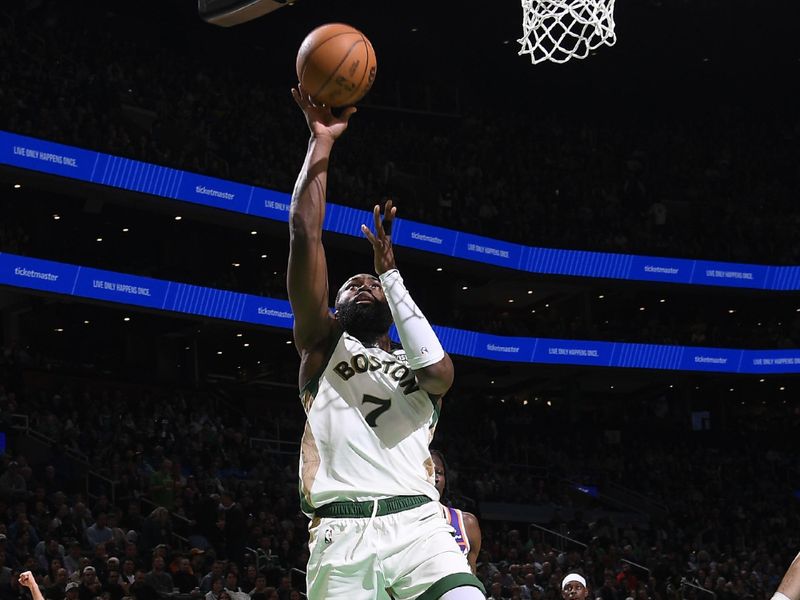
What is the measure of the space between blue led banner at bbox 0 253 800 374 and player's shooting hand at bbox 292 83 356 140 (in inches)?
Result: 666

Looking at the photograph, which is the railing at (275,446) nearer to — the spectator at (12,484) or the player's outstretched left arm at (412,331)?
the spectator at (12,484)

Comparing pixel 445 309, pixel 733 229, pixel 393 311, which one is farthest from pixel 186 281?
pixel 393 311

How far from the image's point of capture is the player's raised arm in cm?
383

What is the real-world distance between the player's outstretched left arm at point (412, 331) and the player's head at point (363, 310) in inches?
6.8

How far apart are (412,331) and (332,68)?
97 cm

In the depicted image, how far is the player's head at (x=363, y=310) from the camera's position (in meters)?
4.05

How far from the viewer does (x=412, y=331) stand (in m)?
3.81

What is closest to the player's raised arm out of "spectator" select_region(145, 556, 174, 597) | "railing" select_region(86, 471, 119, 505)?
"spectator" select_region(145, 556, 174, 597)

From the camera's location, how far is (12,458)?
47.6 feet

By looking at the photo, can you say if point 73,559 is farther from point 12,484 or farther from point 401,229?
point 401,229

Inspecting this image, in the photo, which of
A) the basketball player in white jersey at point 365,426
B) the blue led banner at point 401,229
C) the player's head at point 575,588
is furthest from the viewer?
the blue led banner at point 401,229

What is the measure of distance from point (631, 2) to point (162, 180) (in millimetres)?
12652

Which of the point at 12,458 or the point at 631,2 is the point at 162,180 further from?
the point at 631,2

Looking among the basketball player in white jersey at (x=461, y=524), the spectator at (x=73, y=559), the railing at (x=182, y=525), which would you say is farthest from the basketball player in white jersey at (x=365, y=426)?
the railing at (x=182, y=525)
